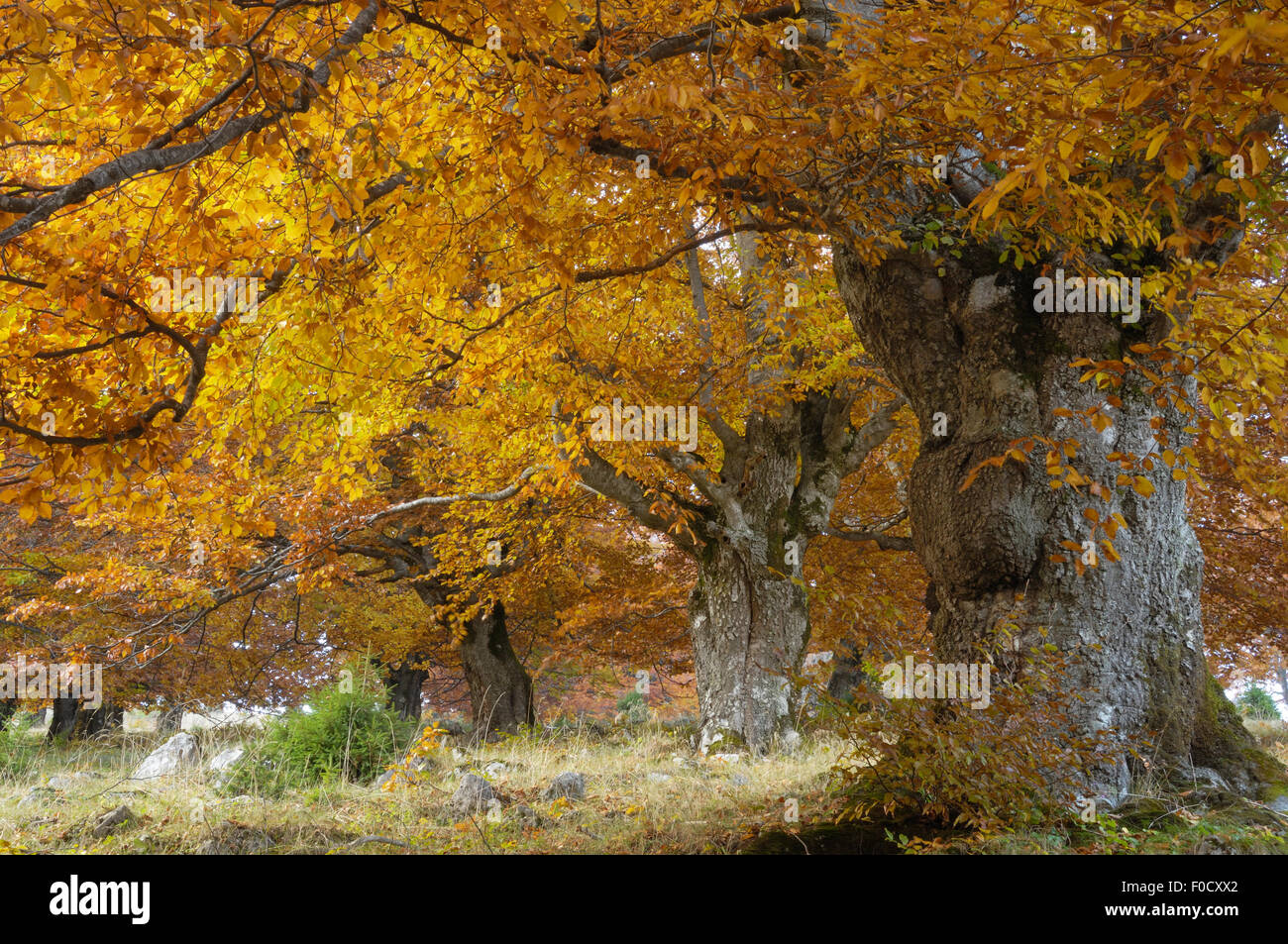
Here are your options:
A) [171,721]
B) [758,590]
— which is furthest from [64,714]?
[758,590]

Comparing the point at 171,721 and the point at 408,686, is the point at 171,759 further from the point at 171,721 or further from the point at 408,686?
the point at 408,686

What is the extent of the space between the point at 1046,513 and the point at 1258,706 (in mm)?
18373

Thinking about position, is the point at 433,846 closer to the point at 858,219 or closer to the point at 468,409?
the point at 858,219

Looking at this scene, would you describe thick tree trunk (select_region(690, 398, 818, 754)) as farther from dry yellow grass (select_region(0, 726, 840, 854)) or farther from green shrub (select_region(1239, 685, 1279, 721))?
green shrub (select_region(1239, 685, 1279, 721))

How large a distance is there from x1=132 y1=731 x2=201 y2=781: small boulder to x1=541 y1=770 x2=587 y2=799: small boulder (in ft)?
12.4

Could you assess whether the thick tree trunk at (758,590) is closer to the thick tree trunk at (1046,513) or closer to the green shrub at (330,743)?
the green shrub at (330,743)

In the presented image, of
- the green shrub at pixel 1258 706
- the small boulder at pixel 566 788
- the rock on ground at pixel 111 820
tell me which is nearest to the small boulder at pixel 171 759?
the rock on ground at pixel 111 820

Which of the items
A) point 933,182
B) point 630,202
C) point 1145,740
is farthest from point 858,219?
point 1145,740

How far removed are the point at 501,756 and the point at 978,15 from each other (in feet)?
27.5

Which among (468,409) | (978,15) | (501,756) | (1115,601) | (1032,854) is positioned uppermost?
(978,15)

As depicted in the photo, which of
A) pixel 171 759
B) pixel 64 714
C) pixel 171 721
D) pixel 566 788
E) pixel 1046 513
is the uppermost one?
pixel 1046 513

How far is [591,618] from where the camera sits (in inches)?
664

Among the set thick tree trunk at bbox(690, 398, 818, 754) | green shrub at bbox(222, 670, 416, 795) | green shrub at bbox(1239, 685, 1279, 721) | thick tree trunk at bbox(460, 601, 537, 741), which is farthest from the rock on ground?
green shrub at bbox(1239, 685, 1279, 721)

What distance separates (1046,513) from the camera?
18.9 feet
